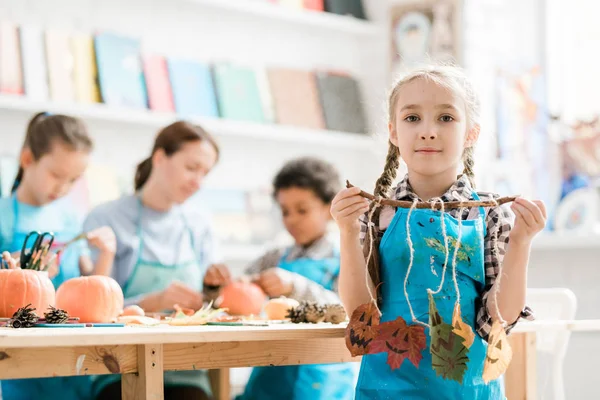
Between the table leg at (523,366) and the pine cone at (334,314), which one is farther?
the table leg at (523,366)

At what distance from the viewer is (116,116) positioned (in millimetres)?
3570

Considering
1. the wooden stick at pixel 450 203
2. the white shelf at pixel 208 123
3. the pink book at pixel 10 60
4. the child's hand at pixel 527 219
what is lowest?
the child's hand at pixel 527 219

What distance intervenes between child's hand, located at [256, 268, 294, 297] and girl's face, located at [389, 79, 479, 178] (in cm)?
98

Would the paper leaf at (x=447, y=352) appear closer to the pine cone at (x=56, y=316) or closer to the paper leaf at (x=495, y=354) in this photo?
the paper leaf at (x=495, y=354)

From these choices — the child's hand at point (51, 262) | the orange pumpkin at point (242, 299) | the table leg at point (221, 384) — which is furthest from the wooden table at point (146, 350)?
the table leg at point (221, 384)

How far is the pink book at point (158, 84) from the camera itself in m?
3.73

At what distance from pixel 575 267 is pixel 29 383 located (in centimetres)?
211

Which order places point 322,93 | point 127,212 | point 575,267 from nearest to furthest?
1. point 127,212
2. point 575,267
3. point 322,93

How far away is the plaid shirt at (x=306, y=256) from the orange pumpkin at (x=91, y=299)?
2.59ft

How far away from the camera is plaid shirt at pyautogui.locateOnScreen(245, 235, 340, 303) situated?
265 cm

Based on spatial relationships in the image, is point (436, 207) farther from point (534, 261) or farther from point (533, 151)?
point (533, 151)

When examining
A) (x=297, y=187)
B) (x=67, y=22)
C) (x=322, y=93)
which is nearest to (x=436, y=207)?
(x=297, y=187)

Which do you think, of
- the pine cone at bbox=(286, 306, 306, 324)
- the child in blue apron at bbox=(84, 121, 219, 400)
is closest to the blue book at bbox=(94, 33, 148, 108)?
the child in blue apron at bbox=(84, 121, 219, 400)

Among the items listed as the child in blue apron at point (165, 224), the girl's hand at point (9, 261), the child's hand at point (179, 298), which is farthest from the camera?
the child in blue apron at point (165, 224)
